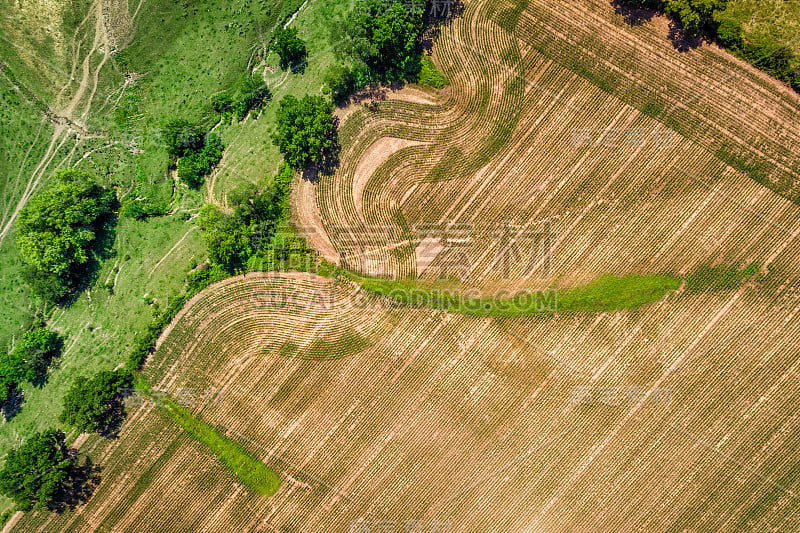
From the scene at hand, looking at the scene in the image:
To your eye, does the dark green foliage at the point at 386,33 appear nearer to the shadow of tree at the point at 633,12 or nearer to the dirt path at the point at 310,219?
the dirt path at the point at 310,219

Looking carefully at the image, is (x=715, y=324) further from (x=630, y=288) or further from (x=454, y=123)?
(x=454, y=123)

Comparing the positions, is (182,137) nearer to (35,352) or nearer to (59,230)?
(59,230)

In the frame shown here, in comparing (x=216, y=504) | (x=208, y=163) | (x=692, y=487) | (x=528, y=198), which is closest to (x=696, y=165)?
(x=528, y=198)

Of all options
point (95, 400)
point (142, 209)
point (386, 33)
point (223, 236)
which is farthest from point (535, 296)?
point (95, 400)

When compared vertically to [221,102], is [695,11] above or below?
above

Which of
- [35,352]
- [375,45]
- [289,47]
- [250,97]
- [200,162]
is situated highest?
[375,45]

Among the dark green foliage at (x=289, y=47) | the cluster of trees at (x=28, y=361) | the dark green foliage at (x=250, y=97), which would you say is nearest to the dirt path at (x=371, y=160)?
the dark green foliage at (x=289, y=47)

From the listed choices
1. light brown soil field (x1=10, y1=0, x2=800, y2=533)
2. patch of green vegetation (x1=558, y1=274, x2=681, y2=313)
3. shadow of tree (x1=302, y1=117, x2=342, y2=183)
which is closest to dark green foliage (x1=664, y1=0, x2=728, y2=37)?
light brown soil field (x1=10, y1=0, x2=800, y2=533)
